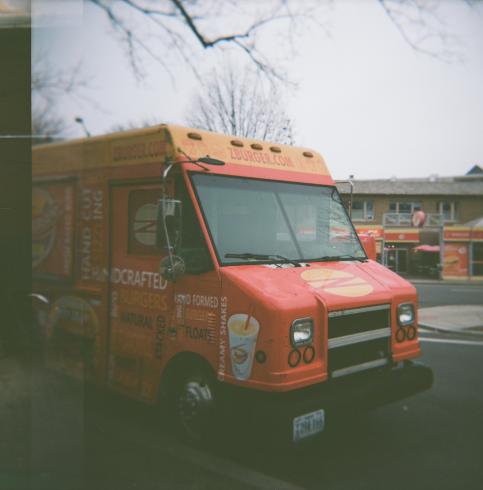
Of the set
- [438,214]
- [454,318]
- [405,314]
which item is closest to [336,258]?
[405,314]

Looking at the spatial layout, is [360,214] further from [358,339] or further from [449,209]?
[449,209]

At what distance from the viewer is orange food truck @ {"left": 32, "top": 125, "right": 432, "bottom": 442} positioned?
393cm

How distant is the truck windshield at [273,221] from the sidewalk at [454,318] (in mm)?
6532

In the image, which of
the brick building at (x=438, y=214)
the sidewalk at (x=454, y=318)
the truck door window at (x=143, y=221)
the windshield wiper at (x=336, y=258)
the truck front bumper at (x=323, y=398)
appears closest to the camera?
the truck front bumper at (x=323, y=398)

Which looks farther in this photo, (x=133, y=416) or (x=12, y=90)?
(x=133, y=416)

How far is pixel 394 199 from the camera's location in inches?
1366

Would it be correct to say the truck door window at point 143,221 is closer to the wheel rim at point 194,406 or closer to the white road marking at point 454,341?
the wheel rim at point 194,406

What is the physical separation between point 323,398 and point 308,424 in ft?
0.88

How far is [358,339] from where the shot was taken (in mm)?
4375

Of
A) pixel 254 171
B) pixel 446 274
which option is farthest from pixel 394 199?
pixel 254 171

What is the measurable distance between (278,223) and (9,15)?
2.81m

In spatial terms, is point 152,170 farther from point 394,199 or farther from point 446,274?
point 394,199

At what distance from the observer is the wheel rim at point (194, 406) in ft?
13.8

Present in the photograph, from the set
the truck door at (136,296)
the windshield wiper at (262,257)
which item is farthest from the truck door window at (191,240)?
the truck door at (136,296)
